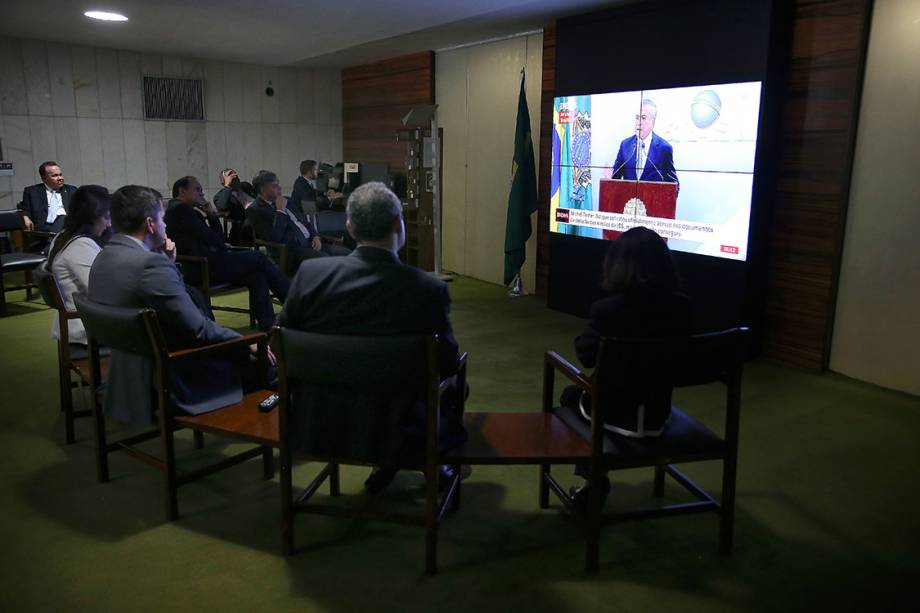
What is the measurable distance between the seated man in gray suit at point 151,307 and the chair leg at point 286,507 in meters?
0.52

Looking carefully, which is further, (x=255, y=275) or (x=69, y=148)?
(x=69, y=148)

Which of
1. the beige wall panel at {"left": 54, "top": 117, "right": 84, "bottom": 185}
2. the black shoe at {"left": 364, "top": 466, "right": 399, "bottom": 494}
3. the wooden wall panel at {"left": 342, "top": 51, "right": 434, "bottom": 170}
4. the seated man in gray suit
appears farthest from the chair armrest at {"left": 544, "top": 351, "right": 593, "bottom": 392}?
the beige wall panel at {"left": 54, "top": 117, "right": 84, "bottom": 185}

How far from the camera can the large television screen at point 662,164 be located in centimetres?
459

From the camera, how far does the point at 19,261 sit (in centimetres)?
593

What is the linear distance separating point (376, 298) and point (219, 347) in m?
0.82

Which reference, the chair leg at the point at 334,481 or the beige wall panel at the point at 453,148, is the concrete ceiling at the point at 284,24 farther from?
the chair leg at the point at 334,481

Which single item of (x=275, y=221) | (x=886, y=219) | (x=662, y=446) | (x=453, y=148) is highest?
(x=453, y=148)

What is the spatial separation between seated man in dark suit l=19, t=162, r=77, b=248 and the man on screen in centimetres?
508

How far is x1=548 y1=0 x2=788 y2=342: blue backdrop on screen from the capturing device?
4.46m

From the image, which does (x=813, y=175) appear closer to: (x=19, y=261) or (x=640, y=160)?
(x=640, y=160)

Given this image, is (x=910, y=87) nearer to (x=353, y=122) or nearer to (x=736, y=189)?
(x=736, y=189)

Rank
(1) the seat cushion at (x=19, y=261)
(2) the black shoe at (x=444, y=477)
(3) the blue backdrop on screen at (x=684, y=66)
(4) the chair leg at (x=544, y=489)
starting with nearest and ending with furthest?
(4) the chair leg at (x=544, y=489) < (2) the black shoe at (x=444, y=477) < (3) the blue backdrop on screen at (x=684, y=66) < (1) the seat cushion at (x=19, y=261)

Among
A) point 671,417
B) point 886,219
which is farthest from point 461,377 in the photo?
point 886,219

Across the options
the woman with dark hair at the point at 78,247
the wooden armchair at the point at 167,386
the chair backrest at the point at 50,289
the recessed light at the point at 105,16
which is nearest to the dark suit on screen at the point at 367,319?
the wooden armchair at the point at 167,386
